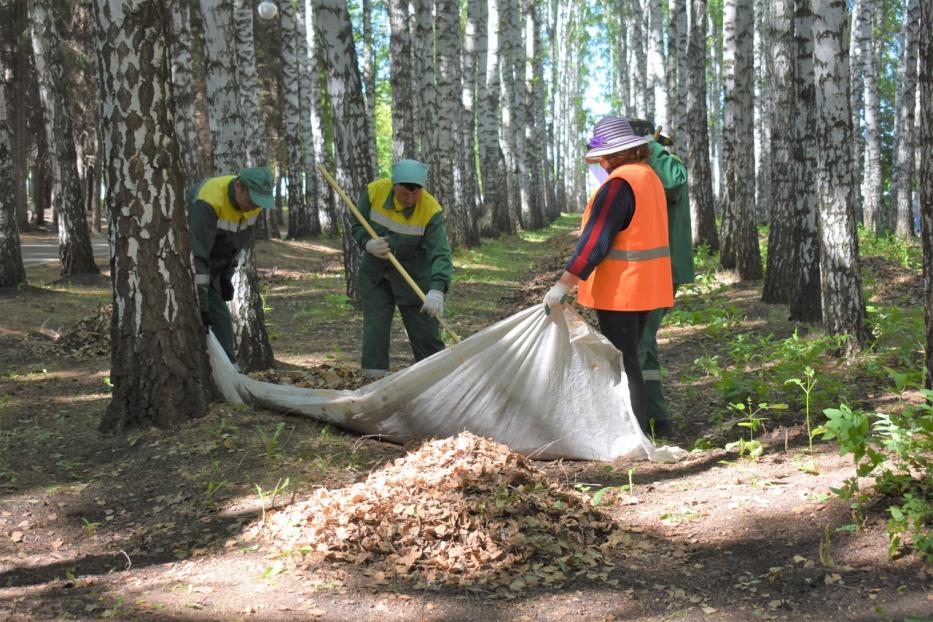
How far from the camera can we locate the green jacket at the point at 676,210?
17.7ft

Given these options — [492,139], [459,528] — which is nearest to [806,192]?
[459,528]

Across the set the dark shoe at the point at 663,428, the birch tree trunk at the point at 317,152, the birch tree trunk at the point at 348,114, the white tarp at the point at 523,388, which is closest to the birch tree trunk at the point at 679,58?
the birch tree trunk at the point at 348,114

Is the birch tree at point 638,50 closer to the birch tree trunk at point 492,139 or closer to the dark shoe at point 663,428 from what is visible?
the birch tree trunk at point 492,139

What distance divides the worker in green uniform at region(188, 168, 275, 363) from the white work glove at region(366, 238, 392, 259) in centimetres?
75

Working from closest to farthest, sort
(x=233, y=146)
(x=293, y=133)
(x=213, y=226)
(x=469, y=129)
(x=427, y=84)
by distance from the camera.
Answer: (x=213, y=226), (x=233, y=146), (x=427, y=84), (x=293, y=133), (x=469, y=129)

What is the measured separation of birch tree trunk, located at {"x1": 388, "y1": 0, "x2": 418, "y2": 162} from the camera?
14.1m

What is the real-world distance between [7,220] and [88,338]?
13.7 ft

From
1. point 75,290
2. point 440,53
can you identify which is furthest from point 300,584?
→ point 440,53

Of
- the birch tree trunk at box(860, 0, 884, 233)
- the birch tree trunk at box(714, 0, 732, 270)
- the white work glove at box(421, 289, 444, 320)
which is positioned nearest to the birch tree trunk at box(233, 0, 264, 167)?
the birch tree trunk at box(714, 0, 732, 270)

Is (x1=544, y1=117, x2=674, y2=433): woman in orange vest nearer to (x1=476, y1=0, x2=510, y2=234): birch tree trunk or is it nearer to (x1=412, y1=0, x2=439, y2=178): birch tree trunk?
(x1=412, y1=0, x2=439, y2=178): birch tree trunk

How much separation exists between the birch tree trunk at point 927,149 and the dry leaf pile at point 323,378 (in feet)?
11.5

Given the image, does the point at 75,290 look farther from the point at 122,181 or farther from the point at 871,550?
the point at 871,550

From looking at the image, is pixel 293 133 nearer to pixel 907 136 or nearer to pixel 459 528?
pixel 907 136

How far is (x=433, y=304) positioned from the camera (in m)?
5.55
